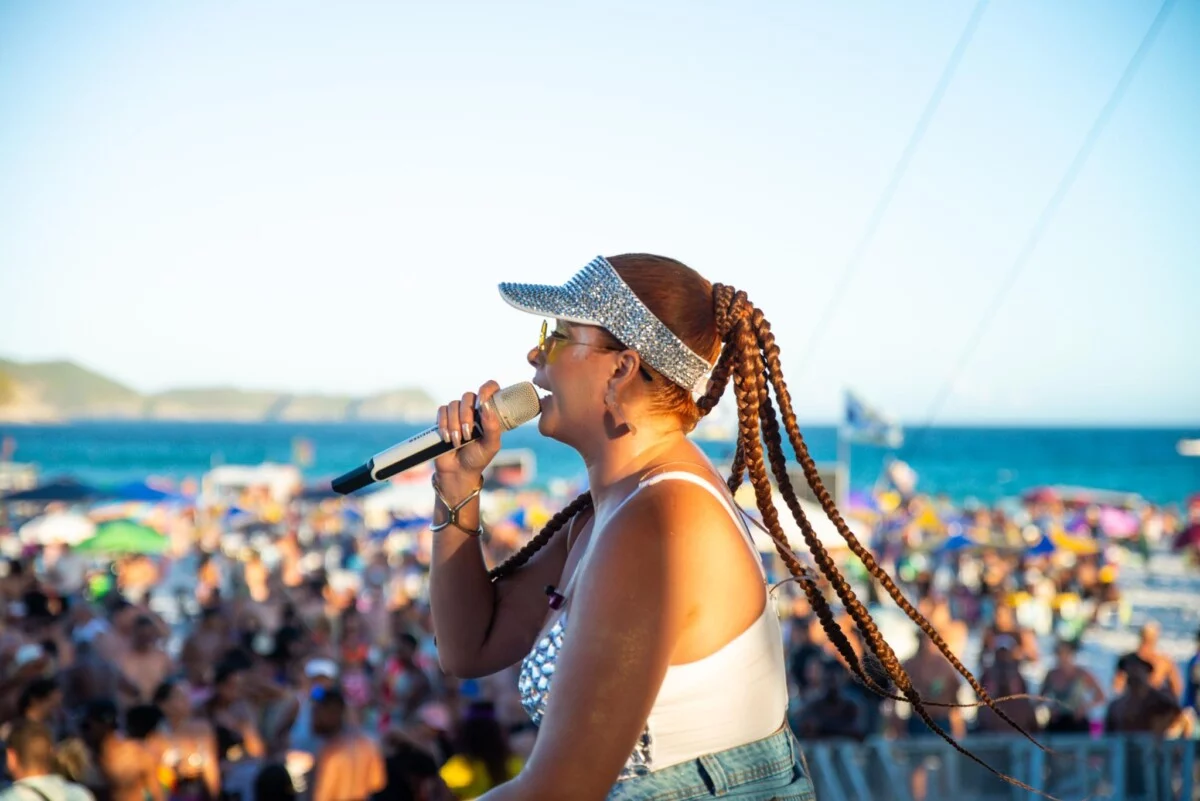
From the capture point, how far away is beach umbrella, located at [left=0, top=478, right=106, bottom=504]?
58.6ft

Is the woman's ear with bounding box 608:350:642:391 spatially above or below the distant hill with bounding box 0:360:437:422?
below

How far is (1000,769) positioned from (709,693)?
464cm

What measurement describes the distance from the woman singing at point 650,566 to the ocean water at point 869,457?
52.4 meters

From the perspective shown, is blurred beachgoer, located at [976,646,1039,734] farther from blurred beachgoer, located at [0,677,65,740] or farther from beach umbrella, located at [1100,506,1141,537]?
beach umbrella, located at [1100,506,1141,537]

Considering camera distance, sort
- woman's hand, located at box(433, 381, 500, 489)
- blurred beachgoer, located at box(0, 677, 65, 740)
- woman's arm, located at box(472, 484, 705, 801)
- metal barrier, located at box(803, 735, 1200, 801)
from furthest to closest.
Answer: metal barrier, located at box(803, 735, 1200, 801), blurred beachgoer, located at box(0, 677, 65, 740), woman's hand, located at box(433, 381, 500, 489), woman's arm, located at box(472, 484, 705, 801)

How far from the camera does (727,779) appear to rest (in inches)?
54.6

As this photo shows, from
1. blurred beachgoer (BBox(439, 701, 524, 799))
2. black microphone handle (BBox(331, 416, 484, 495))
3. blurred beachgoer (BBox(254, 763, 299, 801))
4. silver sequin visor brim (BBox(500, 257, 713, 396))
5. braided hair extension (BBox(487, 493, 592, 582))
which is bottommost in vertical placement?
blurred beachgoer (BBox(254, 763, 299, 801))

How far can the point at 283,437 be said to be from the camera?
112m

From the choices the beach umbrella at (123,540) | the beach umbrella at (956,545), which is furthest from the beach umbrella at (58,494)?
the beach umbrella at (956,545)

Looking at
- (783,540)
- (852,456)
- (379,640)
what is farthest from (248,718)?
(852,456)

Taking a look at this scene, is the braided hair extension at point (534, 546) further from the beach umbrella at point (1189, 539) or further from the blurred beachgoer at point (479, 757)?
the beach umbrella at point (1189, 539)

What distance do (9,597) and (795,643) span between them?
7.17 meters

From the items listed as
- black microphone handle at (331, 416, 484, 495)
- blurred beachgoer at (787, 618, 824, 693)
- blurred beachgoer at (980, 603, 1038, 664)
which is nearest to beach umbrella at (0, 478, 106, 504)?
blurred beachgoer at (787, 618, 824, 693)

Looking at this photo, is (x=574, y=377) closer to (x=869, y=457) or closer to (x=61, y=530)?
(x=61, y=530)
